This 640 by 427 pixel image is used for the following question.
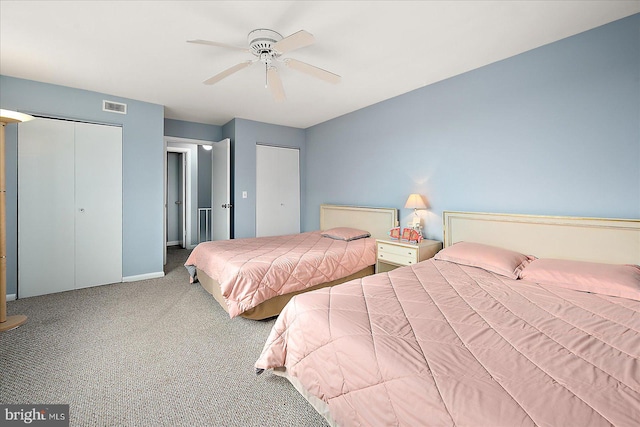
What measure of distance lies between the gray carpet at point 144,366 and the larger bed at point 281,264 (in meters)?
0.28

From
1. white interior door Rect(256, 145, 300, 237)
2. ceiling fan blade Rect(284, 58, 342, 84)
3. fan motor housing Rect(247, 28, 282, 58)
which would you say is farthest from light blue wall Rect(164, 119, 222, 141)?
ceiling fan blade Rect(284, 58, 342, 84)

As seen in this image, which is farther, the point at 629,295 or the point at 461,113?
the point at 461,113

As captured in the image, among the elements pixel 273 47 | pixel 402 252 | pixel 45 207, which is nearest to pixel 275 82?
pixel 273 47

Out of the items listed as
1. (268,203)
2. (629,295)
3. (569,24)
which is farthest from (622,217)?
(268,203)

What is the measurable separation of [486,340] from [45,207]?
14.8 ft

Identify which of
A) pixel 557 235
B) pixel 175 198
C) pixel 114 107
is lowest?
pixel 557 235

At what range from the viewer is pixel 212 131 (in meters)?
5.16

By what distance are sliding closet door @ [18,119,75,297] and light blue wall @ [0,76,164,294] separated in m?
0.09

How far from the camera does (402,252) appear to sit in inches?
122

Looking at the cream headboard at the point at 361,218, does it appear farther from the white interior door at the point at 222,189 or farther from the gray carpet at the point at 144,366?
the gray carpet at the point at 144,366

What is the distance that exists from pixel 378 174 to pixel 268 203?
82.9 inches

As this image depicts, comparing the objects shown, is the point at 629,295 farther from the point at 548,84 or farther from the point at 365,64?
the point at 365,64

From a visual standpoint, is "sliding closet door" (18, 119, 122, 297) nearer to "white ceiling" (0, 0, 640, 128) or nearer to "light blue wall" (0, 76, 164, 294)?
"light blue wall" (0, 76, 164, 294)

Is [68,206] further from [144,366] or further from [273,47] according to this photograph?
[273,47]
